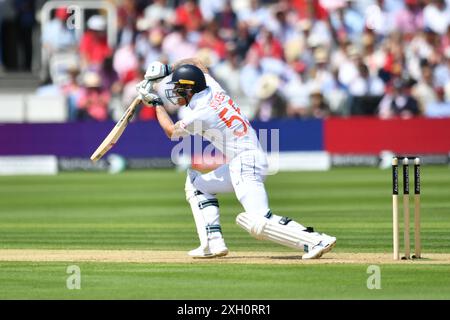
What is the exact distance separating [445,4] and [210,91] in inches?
636

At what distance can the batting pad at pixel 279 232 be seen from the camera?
11.4 metres

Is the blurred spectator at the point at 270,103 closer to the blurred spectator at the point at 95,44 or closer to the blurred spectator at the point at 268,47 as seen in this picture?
the blurred spectator at the point at 268,47

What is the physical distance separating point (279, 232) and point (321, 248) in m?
0.41

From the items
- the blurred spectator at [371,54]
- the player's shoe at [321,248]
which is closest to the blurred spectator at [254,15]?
the blurred spectator at [371,54]

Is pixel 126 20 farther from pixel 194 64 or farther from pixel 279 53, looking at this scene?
pixel 194 64

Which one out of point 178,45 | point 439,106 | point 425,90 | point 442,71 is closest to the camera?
point 439,106

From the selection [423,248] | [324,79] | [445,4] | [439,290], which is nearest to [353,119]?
[324,79]

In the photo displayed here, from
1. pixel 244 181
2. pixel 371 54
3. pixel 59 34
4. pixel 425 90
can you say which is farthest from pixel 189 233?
pixel 59 34

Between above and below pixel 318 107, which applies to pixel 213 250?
below

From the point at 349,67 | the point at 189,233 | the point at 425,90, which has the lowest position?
the point at 189,233

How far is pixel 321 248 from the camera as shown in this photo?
11445mm

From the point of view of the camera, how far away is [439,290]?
962cm

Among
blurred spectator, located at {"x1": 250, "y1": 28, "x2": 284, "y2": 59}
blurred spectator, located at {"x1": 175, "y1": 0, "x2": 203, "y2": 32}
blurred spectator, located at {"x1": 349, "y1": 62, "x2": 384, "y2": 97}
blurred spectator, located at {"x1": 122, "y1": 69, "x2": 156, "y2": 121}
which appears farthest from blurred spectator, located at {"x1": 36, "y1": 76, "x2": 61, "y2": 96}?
blurred spectator, located at {"x1": 349, "y1": 62, "x2": 384, "y2": 97}

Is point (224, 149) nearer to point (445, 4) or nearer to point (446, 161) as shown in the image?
point (446, 161)
